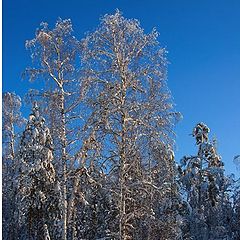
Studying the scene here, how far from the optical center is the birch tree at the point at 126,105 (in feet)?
44.6

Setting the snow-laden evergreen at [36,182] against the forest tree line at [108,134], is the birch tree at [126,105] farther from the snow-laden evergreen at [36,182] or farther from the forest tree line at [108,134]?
the snow-laden evergreen at [36,182]

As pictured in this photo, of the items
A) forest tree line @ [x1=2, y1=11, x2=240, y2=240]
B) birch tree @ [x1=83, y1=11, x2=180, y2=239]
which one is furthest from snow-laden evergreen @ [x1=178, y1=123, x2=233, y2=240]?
birch tree @ [x1=83, y1=11, x2=180, y2=239]

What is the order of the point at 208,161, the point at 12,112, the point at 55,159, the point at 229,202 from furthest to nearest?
1. the point at 229,202
2. the point at 208,161
3. the point at 12,112
4. the point at 55,159

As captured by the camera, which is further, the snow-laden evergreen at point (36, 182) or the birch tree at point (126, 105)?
the snow-laden evergreen at point (36, 182)

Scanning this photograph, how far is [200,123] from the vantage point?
27.9 m

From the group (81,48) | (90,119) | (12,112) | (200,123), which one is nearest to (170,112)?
(90,119)

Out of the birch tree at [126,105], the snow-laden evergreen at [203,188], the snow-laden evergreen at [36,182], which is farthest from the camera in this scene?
the snow-laden evergreen at [203,188]

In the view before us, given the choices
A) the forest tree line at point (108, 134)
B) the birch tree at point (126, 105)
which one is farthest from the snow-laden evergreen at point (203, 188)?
the birch tree at point (126, 105)

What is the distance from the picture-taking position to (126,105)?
13.8 m

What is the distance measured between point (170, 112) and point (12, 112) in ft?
40.3

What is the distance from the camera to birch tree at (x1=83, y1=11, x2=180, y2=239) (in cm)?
1359

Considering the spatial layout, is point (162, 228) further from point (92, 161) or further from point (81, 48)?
point (81, 48)

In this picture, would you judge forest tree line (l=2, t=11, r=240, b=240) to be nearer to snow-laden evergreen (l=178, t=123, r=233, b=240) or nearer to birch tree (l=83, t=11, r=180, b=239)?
birch tree (l=83, t=11, r=180, b=239)

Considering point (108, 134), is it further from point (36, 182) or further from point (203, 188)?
point (203, 188)
